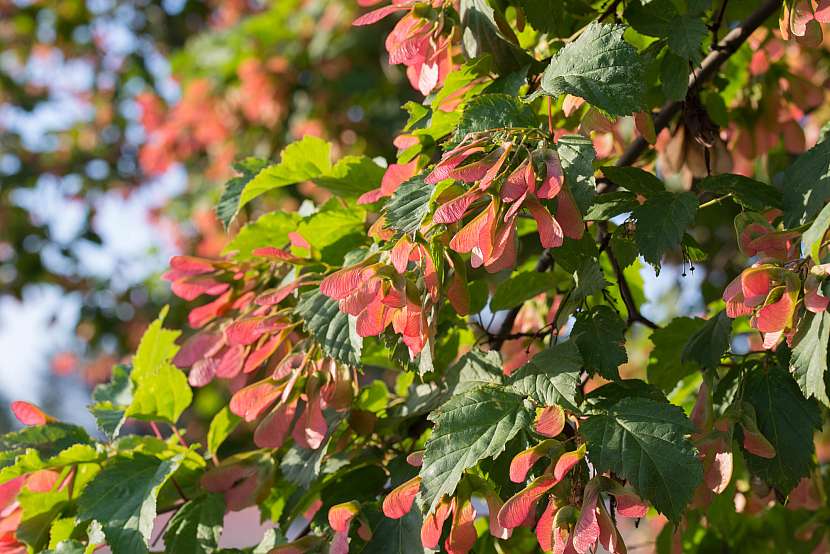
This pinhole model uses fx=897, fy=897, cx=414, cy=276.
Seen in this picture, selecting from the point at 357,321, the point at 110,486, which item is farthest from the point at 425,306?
the point at 110,486

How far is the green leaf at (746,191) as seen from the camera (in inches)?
35.0

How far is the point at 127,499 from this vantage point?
0.97 metres

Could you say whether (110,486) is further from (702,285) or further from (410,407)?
(702,285)

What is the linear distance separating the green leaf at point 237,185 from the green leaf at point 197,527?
34 centimetres

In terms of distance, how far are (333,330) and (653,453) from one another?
0.32 meters

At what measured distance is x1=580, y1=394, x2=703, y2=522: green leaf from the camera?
0.73 meters

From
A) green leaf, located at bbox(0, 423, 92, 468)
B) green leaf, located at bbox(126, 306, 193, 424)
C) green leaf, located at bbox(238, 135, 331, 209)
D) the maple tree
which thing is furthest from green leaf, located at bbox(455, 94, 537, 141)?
green leaf, located at bbox(0, 423, 92, 468)

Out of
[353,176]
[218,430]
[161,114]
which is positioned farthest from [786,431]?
[161,114]

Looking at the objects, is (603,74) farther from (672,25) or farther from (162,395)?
(162,395)

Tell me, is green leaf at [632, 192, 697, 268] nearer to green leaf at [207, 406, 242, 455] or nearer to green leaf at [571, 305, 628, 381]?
green leaf at [571, 305, 628, 381]

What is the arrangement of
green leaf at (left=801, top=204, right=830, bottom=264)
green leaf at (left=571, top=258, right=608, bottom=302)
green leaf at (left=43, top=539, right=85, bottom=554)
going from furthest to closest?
green leaf at (left=43, top=539, right=85, bottom=554)
green leaf at (left=571, top=258, right=608, bottom=302)
green leaf at (left=801, top=204, right=830, bottom=264)

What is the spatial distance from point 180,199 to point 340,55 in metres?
1.77

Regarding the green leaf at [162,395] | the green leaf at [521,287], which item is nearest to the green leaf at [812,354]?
the green leaf at [521,287]

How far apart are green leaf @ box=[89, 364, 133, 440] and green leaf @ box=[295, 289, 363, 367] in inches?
14.4
